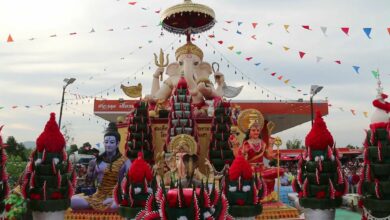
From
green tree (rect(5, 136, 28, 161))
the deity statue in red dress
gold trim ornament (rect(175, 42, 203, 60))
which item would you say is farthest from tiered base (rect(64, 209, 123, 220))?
green tree (rect(5, 136, 28, 161))

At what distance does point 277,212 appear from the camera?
889cm

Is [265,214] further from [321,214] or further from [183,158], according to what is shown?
[183,158]

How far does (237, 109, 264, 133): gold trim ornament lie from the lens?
35.7 feet

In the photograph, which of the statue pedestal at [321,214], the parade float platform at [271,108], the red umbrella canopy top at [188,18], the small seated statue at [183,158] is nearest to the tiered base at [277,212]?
the small seated statue at [183,158]

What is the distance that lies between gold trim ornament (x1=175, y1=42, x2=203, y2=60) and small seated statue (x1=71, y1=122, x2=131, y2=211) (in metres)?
5.00

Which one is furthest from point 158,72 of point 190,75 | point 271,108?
point 271,108

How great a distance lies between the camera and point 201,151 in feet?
41.0

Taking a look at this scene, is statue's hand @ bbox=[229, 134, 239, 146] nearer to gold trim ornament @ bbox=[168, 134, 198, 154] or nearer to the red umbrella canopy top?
gold trim ornament @ bbox=[168, 134, 198, 154]

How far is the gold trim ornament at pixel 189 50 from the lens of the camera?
14477 mm

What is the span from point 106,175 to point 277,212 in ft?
14.2

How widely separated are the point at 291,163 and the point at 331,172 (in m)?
25.4

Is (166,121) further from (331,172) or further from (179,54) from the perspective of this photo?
(331,172)

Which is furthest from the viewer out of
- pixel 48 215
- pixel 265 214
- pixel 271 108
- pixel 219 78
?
pixel 271 108

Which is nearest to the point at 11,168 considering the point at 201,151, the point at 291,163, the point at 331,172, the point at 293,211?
the point at 201,151
